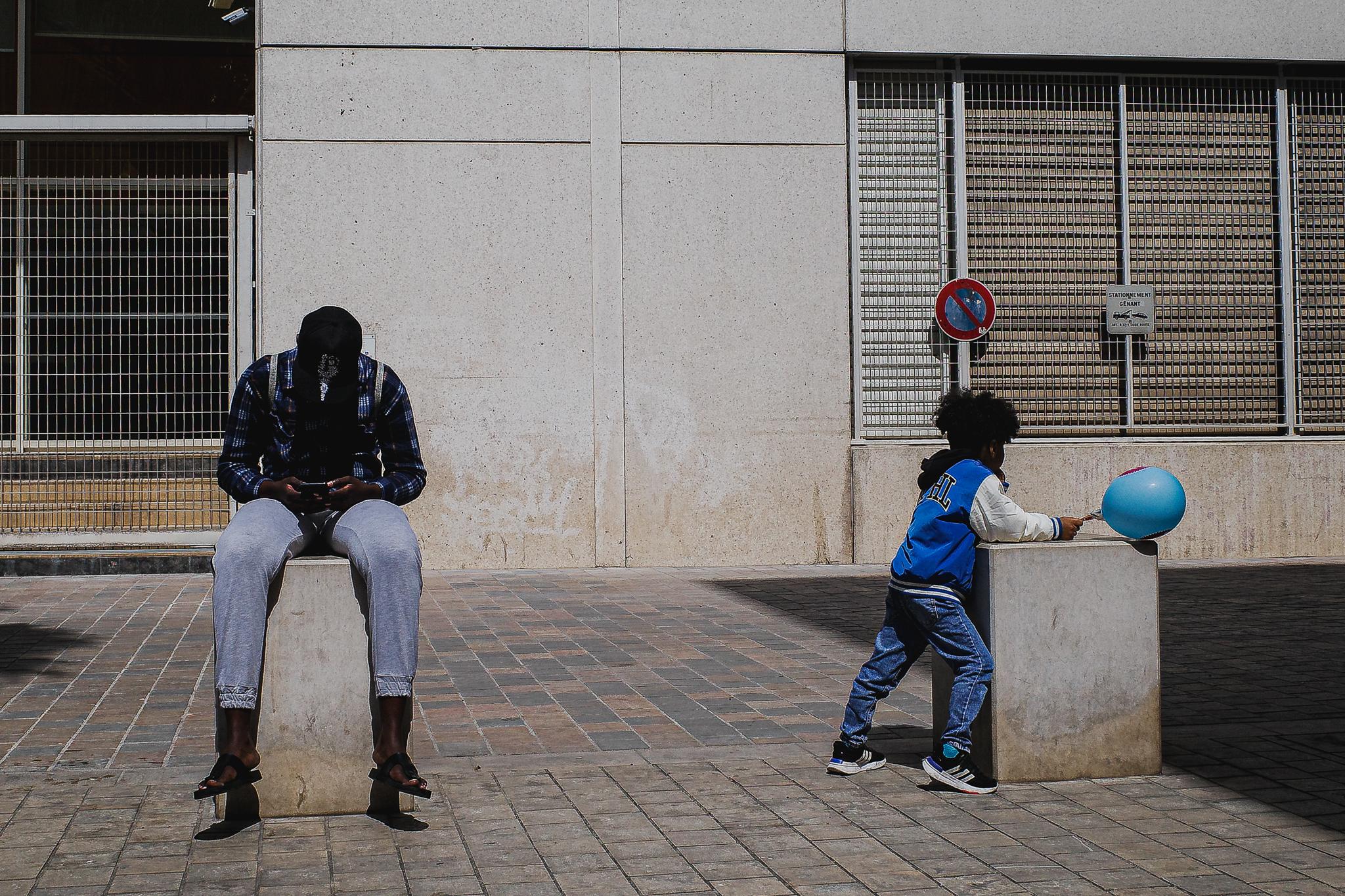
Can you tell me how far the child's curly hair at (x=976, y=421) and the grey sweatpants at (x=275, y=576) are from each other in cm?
193

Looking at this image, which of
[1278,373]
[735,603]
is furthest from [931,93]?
[735,603]

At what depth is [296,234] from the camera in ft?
38.0

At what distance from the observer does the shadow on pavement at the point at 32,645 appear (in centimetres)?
729

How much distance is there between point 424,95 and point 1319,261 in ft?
27.6

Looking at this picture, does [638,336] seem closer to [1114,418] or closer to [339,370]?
[1114,418]

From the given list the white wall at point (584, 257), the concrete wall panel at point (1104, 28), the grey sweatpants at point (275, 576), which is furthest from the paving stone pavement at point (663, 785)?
the concrete wall panel at point (1104, 28)

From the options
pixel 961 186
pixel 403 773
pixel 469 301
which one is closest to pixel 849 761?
pixel 403 773

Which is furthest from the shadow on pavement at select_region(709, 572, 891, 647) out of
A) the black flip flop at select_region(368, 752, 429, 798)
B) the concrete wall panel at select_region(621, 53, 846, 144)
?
the black flip flop at select_region(368, 752, 429, 798)

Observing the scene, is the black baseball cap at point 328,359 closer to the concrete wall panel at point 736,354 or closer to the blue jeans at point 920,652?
the blue jeans at point 920,652

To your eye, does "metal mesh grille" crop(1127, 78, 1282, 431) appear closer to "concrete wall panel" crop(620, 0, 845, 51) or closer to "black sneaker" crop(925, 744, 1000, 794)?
"concrete wall panel" crop(620, 0, 845, 51)

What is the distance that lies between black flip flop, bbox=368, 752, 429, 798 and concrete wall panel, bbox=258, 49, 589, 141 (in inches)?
325

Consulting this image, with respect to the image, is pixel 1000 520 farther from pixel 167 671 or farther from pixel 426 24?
pixel 426 24

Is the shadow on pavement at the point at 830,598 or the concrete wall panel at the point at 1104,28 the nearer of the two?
the shadow on pavement at the point at 830,598

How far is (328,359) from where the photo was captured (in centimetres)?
475
